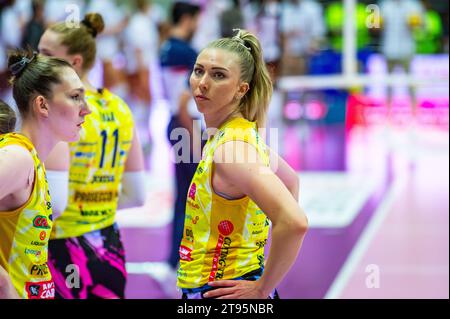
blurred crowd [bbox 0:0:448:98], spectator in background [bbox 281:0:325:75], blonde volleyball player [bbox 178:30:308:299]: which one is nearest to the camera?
blonde volleyball player [bbox 178:30:308:299]

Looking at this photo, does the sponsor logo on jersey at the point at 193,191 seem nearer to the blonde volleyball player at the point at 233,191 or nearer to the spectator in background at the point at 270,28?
the blonde volleyball player at the point at 233,191

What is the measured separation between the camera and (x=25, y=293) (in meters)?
2.55

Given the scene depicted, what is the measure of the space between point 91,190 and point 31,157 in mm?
1179

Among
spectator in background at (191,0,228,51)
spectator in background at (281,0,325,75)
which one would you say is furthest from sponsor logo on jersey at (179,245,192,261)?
spectator in background at (281,0,325,75)

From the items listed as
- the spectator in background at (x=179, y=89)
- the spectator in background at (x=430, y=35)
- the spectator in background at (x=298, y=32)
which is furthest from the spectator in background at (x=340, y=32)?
the spectator in background at (x=179, y=89)

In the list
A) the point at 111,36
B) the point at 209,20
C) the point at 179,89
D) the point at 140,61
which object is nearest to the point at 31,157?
the point at 179,89

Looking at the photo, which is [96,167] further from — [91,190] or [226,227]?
[226,227]

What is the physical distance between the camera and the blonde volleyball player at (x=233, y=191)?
7.90 feet

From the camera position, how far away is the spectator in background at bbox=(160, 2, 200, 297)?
5.26 m

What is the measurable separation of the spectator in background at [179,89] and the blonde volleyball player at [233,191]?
2.39m

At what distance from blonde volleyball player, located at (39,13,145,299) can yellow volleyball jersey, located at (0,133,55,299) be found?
2.91ft

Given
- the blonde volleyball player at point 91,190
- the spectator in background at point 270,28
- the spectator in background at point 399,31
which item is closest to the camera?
the blonde volleyball player at point 91,190

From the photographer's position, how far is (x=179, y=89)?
17.9 ft

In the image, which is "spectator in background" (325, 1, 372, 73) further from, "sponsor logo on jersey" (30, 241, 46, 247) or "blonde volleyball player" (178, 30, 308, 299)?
"sponsor logo on jersey" (30, 241, 46, 247)
